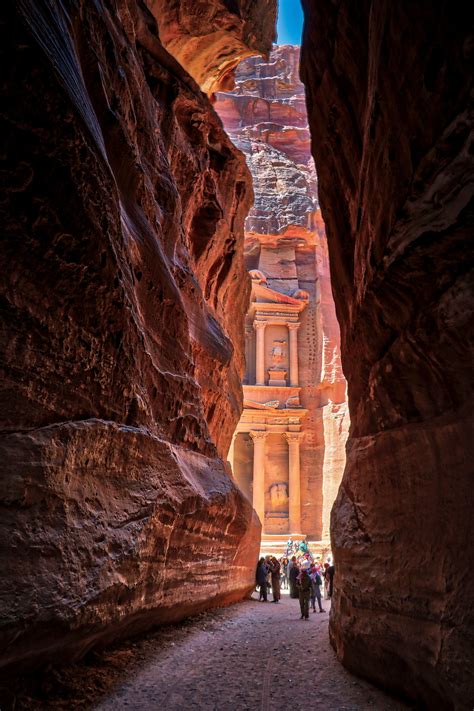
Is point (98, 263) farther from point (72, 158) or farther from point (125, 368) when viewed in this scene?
point (125, 368)

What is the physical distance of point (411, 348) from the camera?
12.4ft

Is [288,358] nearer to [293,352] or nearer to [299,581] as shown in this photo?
[293,352]

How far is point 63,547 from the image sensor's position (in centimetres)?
344

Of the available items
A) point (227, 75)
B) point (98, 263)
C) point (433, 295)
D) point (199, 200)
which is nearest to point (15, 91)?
point (98, 263)

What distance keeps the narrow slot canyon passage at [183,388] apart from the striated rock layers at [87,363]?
20 mm

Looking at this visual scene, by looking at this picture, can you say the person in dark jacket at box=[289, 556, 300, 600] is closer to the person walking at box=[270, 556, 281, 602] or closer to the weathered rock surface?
the person walking at box=[270, 556, 281, 602]

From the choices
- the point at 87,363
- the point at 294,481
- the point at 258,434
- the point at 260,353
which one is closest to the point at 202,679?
the point at 87,363

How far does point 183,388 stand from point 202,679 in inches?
133

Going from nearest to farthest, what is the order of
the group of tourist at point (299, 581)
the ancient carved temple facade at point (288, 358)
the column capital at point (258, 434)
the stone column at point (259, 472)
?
the group of tourist at point (299, 581)
the stone column at point (259, 472)
the ancient carved temple facade at point (288, 358)
the column capital at point (258, 434)

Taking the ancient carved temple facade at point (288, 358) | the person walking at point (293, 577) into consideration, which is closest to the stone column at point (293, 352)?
the ancient carved temple facade at point (288, 358)

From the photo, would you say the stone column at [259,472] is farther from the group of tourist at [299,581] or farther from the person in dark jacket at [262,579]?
the person in dark jacket at [262,579]

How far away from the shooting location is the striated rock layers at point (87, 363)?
315cm

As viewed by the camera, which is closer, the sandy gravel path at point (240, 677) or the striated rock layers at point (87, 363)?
the striated rock layers at point (87, 363)

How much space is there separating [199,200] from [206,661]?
867cm
